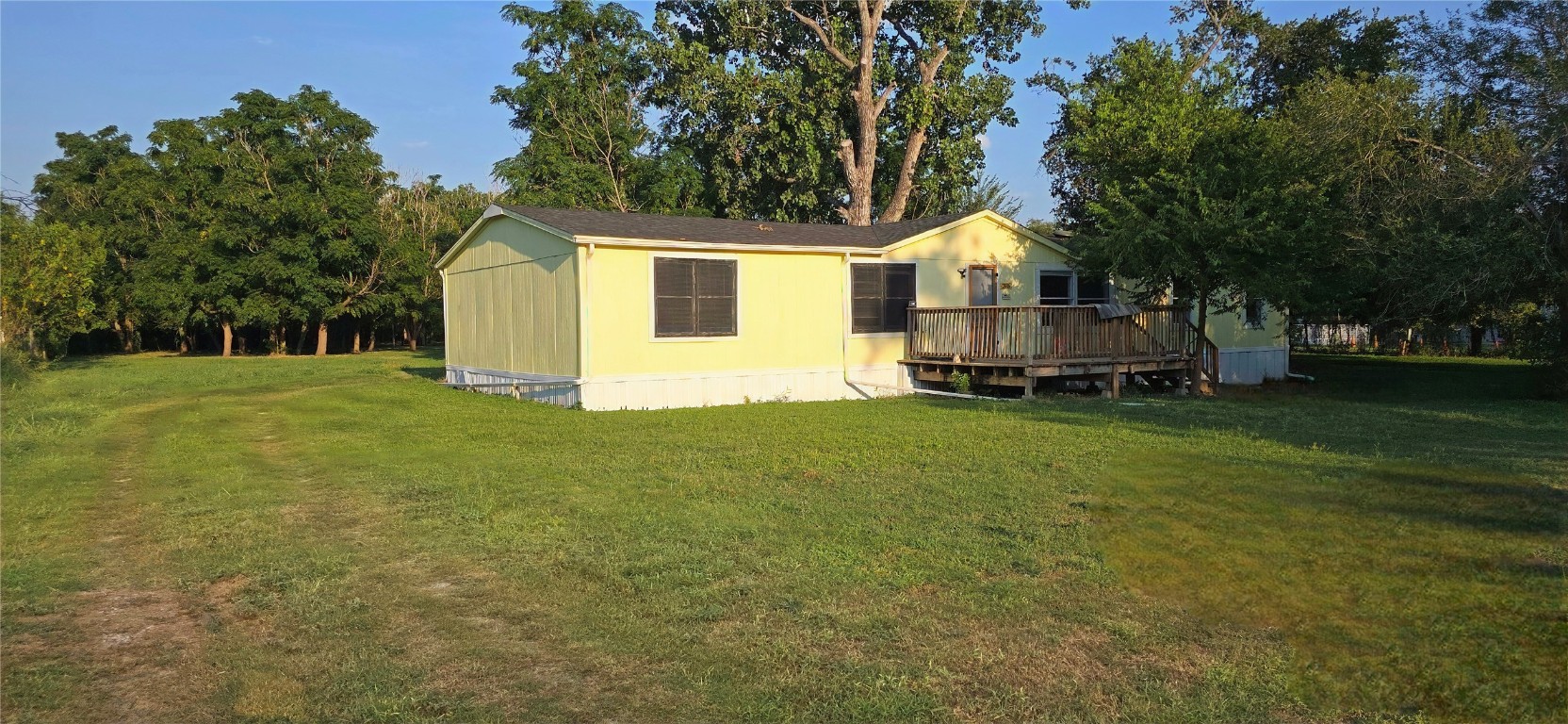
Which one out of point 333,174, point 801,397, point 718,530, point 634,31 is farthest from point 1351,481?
point 333,174

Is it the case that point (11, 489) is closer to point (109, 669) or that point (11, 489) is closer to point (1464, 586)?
point (109, 669)

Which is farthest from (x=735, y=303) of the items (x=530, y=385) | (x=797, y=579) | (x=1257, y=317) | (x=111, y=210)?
(x=111, y=210)

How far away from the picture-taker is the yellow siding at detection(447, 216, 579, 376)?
14.9 m

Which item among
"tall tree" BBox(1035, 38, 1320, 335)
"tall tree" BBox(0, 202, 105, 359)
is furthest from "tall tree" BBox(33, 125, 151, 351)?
"tall tree" BBox(1035, 38, 1320, 335)

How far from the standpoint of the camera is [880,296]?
1755 cm

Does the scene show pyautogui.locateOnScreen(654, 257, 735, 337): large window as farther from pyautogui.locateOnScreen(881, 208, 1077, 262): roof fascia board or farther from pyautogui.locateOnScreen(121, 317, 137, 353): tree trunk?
pyautogui.locateOnScreen(121, 317, 137, 353): tree trunk

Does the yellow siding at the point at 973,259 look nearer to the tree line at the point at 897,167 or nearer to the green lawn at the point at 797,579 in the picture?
the tree line at the point at 897,167

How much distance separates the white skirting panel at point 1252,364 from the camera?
2112cm

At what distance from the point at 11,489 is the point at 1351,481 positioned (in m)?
11.0

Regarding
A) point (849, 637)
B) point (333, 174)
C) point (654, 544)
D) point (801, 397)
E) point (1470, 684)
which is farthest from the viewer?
point (333, 174)

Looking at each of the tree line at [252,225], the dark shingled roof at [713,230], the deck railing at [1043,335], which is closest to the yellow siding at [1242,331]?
the deck railing at [1043,335]

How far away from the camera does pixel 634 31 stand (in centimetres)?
3431

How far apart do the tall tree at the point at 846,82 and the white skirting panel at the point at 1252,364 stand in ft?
36.2

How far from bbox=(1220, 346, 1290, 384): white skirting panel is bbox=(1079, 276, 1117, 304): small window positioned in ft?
10.3
